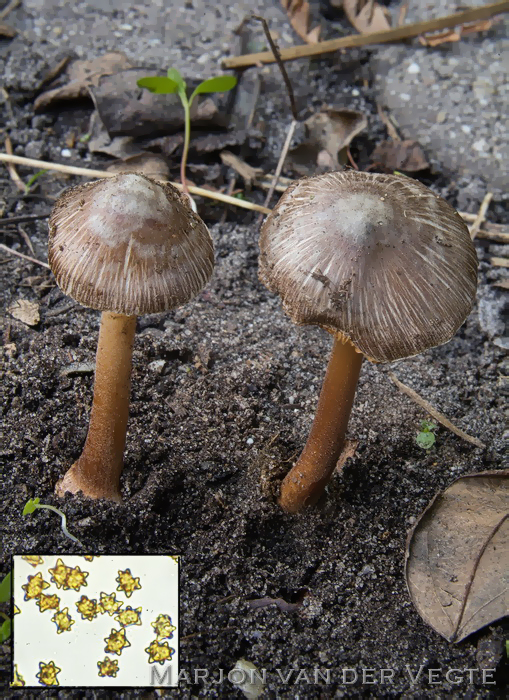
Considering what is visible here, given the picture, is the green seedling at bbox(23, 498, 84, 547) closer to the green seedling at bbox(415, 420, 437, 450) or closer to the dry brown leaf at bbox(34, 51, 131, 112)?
the green seedling at bbox(415, 420, 437, 450)

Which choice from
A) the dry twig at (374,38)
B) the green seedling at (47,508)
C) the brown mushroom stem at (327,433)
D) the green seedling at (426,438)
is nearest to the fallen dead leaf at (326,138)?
the dry twig at (374,38)

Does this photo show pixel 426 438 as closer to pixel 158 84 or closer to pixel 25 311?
pixel 25 311

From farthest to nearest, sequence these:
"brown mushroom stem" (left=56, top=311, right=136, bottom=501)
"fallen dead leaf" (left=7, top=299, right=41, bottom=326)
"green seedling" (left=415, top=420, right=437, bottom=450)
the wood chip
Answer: the wood chip, "fallen dead leaf" (left=7, top=299, right=41, bottom=326), "green seedling" (left=415, top=420, right=437, bottom=450), "brown mushroom stem" (left=56, top=311, right=136, bottom=501)

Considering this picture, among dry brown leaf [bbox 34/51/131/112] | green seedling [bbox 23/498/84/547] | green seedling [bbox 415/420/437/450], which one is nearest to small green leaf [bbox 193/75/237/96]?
dry brown leaf [bbox 34/51/131/112]

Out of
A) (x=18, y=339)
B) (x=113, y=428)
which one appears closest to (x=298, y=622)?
(x=113, y=428)

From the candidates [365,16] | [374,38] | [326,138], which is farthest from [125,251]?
[365,16]

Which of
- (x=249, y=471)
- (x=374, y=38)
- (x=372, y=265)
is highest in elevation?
(x=374, y=38)

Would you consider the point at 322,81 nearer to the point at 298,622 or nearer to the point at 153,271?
the point at 153,271
